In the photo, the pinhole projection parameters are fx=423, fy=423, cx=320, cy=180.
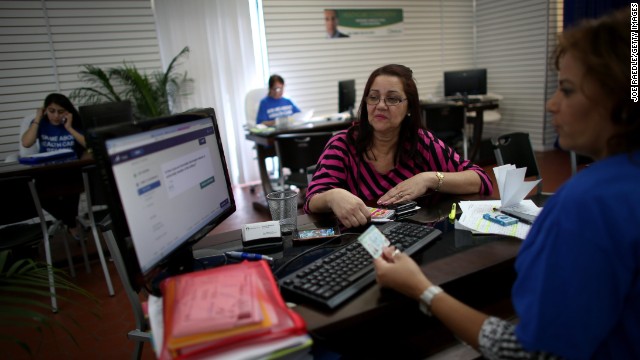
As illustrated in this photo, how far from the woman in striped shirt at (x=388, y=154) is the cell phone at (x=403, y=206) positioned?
176 mm

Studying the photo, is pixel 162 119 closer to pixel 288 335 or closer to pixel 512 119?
pixel 288 335

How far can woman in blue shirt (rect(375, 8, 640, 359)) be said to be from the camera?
654mm

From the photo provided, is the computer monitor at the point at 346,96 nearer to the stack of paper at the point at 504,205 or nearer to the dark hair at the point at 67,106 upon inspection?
the dark hair at the point at 67,106

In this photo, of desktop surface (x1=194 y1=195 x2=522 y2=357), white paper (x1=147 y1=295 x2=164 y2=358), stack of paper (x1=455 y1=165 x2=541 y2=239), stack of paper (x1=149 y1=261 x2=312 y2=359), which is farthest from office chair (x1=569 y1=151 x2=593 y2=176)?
white paper (x1=147 y1=295 x2=164 y2=358)

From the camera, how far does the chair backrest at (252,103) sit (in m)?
5.55

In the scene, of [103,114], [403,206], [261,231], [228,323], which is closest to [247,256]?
[261,231]

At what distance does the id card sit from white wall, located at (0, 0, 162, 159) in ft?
16.5

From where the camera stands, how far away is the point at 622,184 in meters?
0.67

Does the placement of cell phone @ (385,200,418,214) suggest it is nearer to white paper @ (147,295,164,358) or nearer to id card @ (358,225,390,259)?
id card @ (358,225,390,259)

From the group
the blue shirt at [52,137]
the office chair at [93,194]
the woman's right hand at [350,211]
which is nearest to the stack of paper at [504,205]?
the woman's right hand at [350,211]

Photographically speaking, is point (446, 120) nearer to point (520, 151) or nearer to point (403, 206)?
point (520, 151)

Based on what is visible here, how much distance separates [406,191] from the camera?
1604 mm

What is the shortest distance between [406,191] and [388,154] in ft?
1.09

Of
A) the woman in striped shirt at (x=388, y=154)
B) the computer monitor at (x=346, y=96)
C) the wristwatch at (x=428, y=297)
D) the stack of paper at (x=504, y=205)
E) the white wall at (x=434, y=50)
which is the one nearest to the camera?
the wristwatch at (x=428, y=297)
